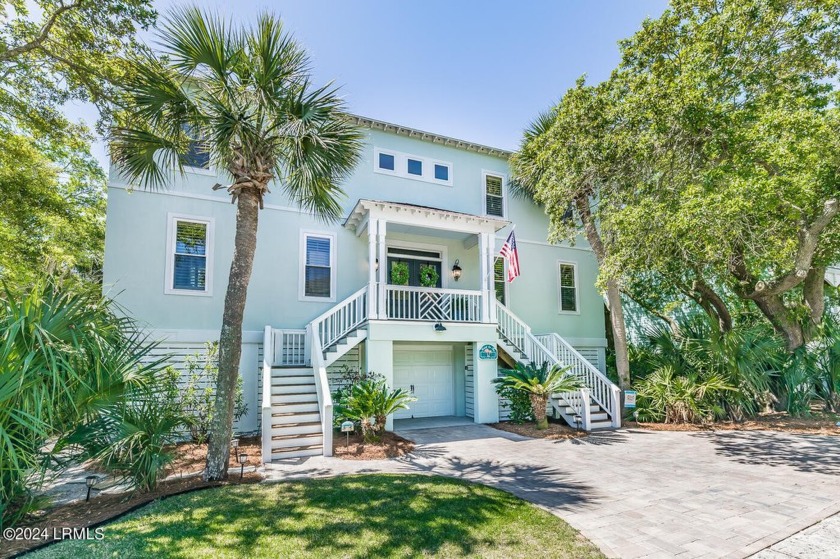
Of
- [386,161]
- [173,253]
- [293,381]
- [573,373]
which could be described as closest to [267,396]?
[293,381]

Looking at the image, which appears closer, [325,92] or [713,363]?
[325,92]

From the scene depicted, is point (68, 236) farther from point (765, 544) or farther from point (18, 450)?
point (765, 544)

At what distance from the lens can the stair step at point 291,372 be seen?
10.1m

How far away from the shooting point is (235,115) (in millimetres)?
6383

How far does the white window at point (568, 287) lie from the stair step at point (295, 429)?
10.1m

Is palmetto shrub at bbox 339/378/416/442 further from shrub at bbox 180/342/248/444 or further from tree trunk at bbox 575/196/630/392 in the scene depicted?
tree trunk at bbox 575/196/630/392

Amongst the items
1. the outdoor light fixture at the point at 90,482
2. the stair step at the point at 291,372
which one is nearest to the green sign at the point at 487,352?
the stair step at the point at 291,372

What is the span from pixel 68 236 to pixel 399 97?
16.6 meters

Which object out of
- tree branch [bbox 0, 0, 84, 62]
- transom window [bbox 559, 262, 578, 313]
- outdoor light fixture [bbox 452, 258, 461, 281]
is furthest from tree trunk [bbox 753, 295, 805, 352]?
tree branch [bbox 0, 0, 84, 62]

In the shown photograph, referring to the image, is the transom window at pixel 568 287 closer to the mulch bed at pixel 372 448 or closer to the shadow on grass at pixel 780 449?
the shadow on grass at pixel 780 449

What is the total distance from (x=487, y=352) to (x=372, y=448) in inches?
→ 176

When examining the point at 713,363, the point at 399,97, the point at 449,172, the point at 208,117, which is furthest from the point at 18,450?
the point at 713,363

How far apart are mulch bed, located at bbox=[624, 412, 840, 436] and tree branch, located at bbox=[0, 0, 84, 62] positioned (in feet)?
51.7

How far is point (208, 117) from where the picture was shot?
20.9 ft
